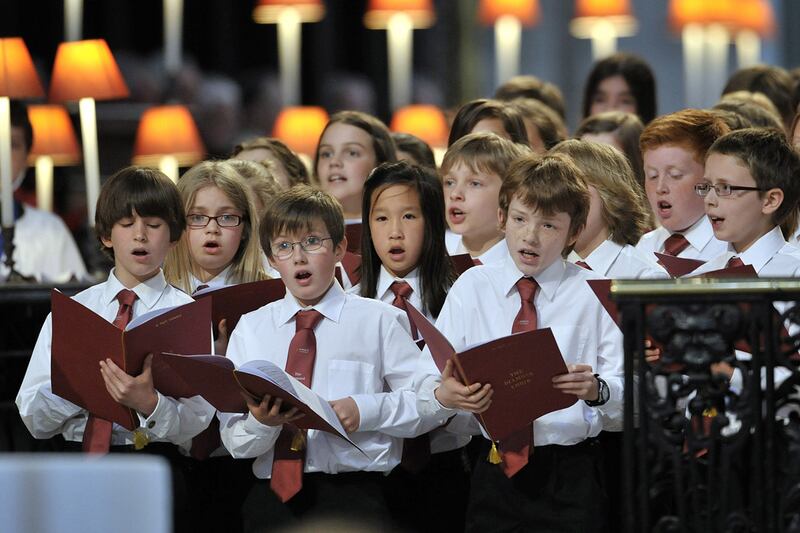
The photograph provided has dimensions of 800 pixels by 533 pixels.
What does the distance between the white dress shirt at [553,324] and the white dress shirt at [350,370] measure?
6 centimetres

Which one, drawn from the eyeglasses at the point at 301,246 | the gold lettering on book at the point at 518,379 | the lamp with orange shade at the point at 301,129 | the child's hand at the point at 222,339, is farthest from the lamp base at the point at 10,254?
the lamp with orange shade at the point at 301,129

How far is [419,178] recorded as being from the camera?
4855 mm

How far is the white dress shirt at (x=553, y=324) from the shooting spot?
433cm

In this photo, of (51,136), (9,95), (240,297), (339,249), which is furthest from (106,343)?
(51,136)

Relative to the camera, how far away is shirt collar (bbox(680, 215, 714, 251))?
5.23 meters

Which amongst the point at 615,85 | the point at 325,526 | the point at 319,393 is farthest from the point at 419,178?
the point at 615,85

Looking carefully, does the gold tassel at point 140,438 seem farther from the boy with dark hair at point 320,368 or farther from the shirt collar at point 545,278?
the shirt collar at point 545,278

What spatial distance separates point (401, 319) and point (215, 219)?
0.81 metres

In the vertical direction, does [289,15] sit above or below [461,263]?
above

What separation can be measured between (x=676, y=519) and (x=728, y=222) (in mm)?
983

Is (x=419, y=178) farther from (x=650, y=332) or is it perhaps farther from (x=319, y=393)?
(x=650, y=332)

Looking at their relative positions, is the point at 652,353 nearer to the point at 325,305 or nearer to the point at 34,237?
the point at 325,305

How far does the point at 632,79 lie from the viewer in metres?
7.02

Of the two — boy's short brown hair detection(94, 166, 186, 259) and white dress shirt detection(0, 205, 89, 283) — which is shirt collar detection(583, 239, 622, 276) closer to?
boy's short brown hair detection(94, 166, 186, 259)
